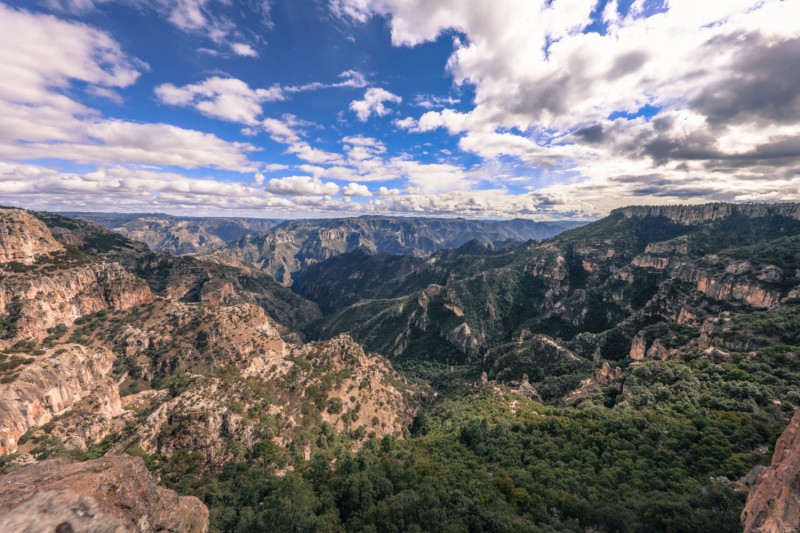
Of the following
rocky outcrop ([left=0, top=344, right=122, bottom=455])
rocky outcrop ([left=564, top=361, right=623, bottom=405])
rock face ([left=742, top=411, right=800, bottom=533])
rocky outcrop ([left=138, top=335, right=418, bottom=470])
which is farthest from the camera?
rocky outcrop ([left=564, top=361, right=623, bottom=405])

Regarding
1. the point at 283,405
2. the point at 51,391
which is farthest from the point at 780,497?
the point at 51,391

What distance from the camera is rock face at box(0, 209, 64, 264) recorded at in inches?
5025

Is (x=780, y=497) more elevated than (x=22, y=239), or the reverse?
(x=22, y=239)

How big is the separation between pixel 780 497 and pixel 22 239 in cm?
22783

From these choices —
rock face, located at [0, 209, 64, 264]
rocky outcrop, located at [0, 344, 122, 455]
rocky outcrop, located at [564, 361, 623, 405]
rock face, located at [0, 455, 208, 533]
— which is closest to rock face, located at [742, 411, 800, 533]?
rock face, located at [0, 455, 208, 533]

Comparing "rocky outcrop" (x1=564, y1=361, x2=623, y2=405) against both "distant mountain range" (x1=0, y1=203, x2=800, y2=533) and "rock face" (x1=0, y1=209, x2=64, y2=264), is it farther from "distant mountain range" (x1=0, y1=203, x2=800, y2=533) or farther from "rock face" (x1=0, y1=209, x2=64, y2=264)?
"rock face" (x1=0, y1=209, x2=64, y2=264)

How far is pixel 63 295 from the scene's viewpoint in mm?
132625

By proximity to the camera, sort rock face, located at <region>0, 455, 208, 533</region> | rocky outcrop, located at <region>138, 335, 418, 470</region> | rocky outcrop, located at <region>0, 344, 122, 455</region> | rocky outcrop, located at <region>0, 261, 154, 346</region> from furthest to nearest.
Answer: rocky outcrop, located at <region>0, 261, 154, 346</region>
rocky outcrop, located at <region>138, 335, 418, 470</region>
rocky outcrop, located at <region>0, 344, 122, 455</region>
rock face, located at <region>0, 455, 208, 533</region>

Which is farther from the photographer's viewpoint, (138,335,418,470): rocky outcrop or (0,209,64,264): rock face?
(0,209,64,264): rock face

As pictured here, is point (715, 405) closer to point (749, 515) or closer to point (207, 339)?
point (749, 515)

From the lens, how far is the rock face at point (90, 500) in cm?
2016

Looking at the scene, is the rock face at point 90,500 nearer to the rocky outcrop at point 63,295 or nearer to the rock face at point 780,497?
the rock face at point 780,497

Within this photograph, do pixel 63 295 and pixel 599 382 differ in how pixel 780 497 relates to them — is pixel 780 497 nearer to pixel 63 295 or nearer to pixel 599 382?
pixel 599 382

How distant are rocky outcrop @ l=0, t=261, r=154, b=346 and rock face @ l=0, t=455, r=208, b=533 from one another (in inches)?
5168
